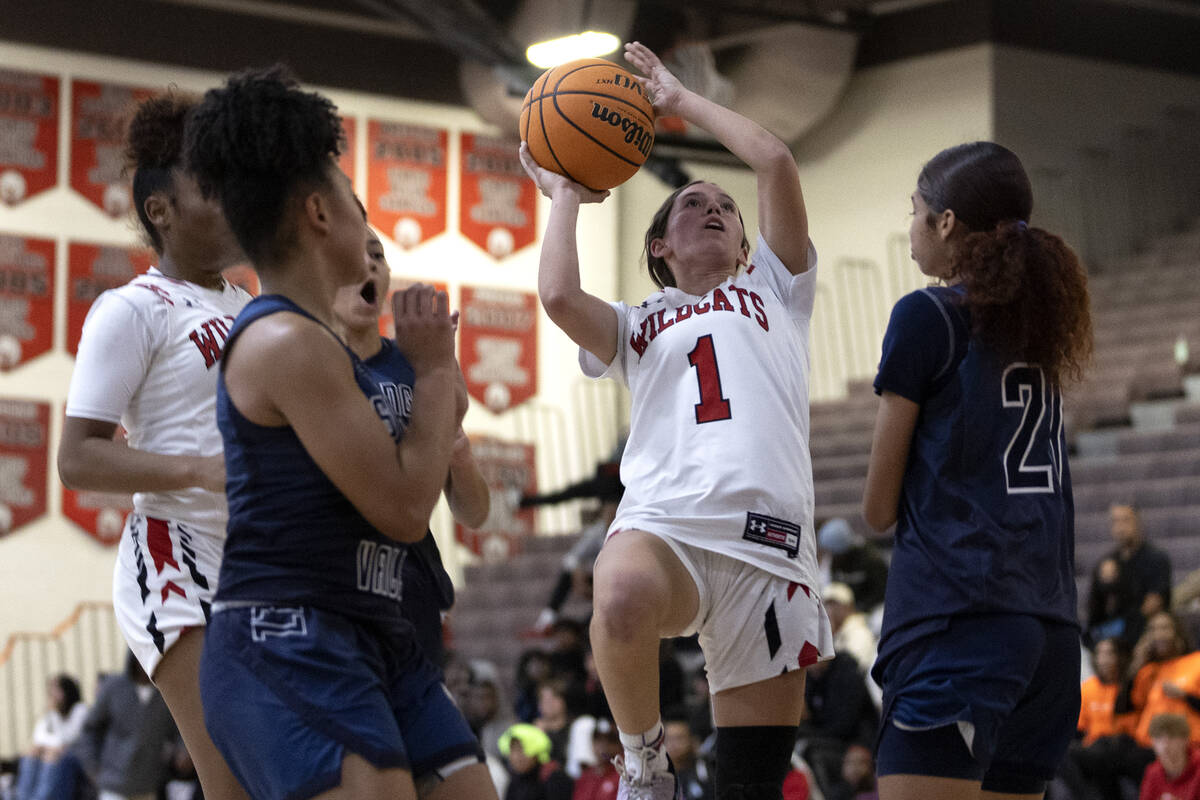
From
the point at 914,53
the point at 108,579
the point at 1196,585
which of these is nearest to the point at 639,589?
the point at 1196,585

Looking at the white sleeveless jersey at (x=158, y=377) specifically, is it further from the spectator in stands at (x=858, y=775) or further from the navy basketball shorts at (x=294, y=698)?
the spectator in stands at (x=858, y=775)

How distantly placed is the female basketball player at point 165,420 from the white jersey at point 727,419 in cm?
112

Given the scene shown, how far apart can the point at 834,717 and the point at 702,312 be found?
18.2 feet

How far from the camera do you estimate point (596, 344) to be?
414 cm

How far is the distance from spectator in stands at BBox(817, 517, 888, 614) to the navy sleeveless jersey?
8.53 m

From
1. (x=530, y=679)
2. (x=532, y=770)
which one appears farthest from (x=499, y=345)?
(x=532, y=770)

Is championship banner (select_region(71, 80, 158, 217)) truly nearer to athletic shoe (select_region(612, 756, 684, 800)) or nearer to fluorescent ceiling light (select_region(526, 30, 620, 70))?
fluorescent ceiling light (select_region(526, 30, 620, 70))

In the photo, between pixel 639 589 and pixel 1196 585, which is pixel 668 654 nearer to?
pixel 1196 585

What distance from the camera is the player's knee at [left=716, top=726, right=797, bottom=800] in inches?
149

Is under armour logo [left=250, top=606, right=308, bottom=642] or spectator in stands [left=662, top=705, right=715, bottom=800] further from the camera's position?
spectator in stands [left=662, top=705, right=715, bottom=800]

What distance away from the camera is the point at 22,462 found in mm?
15609

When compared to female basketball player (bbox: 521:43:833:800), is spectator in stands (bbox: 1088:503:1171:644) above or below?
below

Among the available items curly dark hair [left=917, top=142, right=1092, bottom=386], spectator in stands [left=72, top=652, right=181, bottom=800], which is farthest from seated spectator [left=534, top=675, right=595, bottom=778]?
curly dark hair [left=917, top=142, right=1092, bottom=386]

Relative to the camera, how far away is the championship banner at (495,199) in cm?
1809
